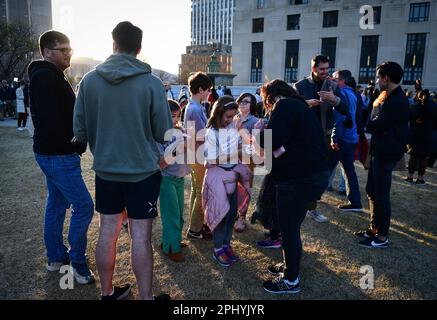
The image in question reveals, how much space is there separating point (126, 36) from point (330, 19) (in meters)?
45.8

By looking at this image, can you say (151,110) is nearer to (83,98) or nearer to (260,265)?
(83,98)

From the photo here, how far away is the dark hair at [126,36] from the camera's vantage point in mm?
2561

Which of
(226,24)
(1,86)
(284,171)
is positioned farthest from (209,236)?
(226,24)

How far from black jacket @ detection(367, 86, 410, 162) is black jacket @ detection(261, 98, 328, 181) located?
59.7 inches

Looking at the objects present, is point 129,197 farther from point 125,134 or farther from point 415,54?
point 415,54

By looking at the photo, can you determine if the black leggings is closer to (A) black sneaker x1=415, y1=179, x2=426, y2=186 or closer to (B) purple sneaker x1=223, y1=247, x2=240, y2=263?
(A) black sneaker x1=415, y1=179, x2=426, y2=186

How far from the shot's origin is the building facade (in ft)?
127

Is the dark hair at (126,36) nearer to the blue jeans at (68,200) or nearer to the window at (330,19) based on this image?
the blue jeans at (68,200)

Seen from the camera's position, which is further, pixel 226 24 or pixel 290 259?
pixel 226 24

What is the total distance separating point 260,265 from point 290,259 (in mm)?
740

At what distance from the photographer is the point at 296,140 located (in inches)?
120

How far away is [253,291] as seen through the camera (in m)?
3.46

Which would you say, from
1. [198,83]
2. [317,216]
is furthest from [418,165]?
[198,83]

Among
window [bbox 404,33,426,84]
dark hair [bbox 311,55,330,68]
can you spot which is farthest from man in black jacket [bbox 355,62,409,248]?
window [bbox 404,33,426,84]
